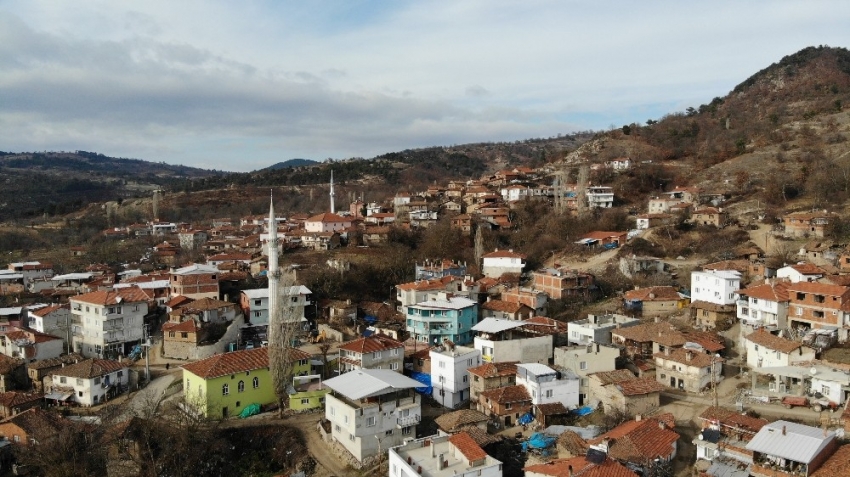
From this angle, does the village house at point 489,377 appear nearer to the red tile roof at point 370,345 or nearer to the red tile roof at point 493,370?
the red tile roof at point 493,370

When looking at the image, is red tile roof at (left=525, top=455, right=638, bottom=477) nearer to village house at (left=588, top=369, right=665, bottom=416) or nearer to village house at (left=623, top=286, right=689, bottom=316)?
village house at (left=588, top=369, right=665, bottom=416)

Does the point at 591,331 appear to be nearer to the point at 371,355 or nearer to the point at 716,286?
the point at 716,286

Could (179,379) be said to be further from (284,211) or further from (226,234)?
(284,211)

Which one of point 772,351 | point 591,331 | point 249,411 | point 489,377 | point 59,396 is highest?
point 772,351

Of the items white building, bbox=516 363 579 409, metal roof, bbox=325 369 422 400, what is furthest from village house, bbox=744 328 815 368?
metal roof, bbox=325 369 422 400

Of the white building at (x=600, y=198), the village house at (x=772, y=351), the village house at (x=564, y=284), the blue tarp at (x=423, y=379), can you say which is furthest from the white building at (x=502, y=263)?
the village house at (x=772, y=351)

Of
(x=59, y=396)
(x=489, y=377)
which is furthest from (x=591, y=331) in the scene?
(x=59, y=396)
